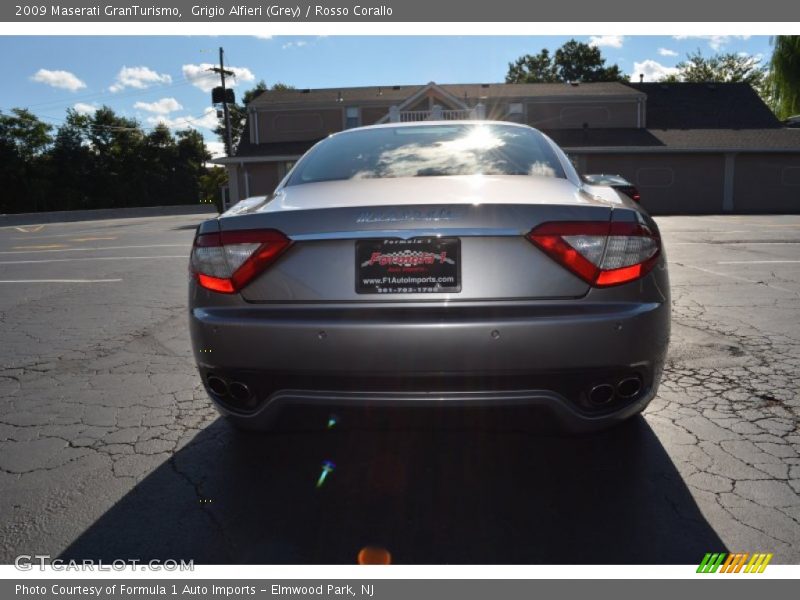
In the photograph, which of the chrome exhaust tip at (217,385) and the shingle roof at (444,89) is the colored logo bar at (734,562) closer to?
the chrome exhaust tip at (217,385)

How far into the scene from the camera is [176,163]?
6619cm

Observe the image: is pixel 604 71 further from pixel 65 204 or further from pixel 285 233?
pixel 285 233

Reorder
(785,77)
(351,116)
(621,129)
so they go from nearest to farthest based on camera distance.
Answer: (621,129)
(351,116)
(785,77)

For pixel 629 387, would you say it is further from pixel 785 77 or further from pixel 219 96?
pixel 785 77

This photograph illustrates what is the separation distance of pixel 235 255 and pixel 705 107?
38.1 m

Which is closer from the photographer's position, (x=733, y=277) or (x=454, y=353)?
(x=454, y=353)

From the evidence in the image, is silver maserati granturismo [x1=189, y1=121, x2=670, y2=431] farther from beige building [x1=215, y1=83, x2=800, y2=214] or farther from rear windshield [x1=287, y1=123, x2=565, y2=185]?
beige building [x1=215, y1=83, x2=800, y2=214]

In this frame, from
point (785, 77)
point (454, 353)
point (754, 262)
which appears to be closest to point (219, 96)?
point (785, 77)

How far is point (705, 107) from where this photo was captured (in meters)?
35.1

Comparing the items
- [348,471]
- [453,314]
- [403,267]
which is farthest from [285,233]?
[348,471]

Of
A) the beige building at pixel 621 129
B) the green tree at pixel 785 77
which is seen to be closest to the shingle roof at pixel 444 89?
the beige building at pixel 621 129

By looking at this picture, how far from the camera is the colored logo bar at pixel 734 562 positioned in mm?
2205

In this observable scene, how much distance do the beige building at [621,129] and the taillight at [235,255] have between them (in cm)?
2825
